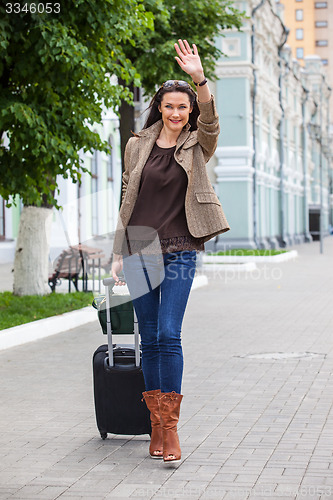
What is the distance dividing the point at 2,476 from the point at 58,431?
1.22m

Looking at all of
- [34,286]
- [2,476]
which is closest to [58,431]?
[2,476]

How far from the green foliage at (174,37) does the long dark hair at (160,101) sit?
45.5 ft

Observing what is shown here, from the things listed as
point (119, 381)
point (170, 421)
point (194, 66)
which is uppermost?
point (194, 66)

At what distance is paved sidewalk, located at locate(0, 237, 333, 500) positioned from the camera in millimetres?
4852

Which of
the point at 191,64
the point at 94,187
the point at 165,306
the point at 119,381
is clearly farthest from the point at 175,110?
the point at 94,187

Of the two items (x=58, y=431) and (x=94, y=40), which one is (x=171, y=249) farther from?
(x=94, y=40)

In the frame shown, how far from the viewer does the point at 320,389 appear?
25.7 feet

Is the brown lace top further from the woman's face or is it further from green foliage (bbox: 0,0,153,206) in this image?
green foliage (bbox: 0,0,153,206)

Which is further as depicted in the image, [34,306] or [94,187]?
[94,187]

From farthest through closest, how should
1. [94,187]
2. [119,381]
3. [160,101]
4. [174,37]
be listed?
1. [94,187]
2. [174,37]
3. [119,381]
4. [160,101]

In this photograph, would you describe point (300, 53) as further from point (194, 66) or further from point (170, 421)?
point (170, 421)

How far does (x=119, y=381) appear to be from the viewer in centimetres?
584

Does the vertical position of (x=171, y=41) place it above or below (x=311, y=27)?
below

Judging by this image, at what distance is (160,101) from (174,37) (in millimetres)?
15080
